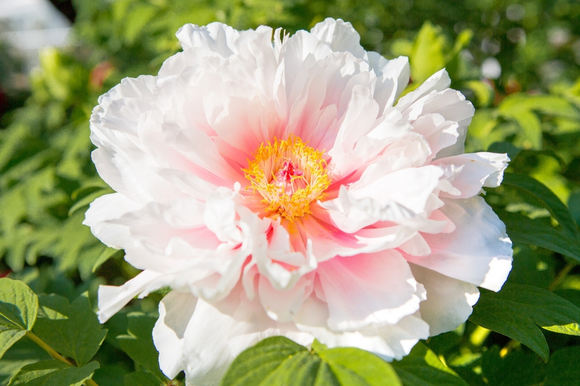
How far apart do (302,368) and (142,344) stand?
0.40 m

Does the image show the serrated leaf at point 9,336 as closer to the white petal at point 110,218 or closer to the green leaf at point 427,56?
the white petal at point 110,218

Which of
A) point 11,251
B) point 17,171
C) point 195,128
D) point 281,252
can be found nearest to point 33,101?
point 17,171

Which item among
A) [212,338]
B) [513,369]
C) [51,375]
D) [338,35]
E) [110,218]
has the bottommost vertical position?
[513,369]

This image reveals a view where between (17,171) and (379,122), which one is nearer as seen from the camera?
(379,122)

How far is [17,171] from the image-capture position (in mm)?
1919

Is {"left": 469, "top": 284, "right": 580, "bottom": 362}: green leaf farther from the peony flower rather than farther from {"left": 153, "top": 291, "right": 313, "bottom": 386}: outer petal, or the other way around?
{"left": 153, "top": 291, "right": 313, "bottom": 386}: outer petal

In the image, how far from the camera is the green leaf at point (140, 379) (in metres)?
0.74

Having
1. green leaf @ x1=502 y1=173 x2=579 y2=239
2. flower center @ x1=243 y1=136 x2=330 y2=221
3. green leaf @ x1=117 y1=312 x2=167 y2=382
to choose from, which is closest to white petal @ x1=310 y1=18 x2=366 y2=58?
flower center @ x1=243 y1=136 x2=330 y2=221

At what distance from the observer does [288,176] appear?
840 mm

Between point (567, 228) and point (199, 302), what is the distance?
0.69 meters

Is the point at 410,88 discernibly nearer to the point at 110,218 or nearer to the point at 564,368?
the point at 564,368

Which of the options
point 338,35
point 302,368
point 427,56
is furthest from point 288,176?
point 427,56

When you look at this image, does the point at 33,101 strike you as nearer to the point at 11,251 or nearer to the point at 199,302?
the point at 11,251

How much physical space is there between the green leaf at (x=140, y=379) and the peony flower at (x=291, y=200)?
0.53 ft
